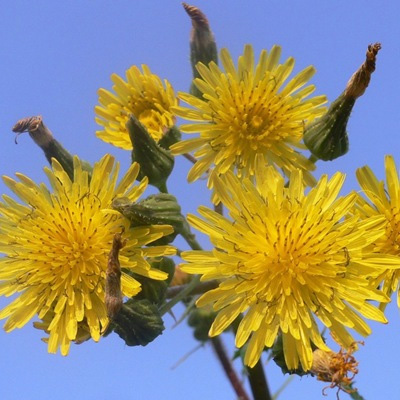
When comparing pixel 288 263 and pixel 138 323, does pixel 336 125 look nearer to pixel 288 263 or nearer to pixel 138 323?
pixel 288 263

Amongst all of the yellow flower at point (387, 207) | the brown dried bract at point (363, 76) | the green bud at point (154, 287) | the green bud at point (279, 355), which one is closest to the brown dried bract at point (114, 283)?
the green bud at point (154, 287)

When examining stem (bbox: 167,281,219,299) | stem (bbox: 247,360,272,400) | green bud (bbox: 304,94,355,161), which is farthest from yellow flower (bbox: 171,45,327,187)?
stem (bbox: 247,360,272,400)

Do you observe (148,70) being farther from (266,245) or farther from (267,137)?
(266,245)

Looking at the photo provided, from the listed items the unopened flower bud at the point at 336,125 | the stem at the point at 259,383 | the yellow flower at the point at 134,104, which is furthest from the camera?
the yellow flower at the point at 134,104

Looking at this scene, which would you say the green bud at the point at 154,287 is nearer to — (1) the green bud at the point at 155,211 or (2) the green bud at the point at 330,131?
(1) the green bud at the point at 155,211

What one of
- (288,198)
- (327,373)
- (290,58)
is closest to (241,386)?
(327,373)

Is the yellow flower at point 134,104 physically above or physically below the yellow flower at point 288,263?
above
